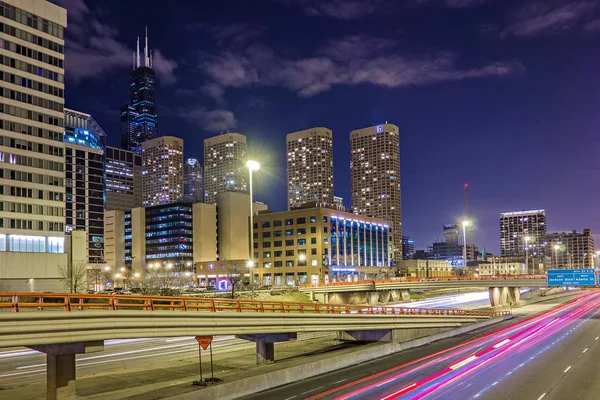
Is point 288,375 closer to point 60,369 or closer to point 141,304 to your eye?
point 141,304

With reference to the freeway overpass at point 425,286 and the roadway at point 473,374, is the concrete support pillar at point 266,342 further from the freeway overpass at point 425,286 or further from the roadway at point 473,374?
the freeway overpass at point 425,286

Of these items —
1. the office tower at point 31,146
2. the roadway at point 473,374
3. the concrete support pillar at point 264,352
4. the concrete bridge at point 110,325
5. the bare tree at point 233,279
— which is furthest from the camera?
the office tower at point 31,146

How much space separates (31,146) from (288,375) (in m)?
78.5

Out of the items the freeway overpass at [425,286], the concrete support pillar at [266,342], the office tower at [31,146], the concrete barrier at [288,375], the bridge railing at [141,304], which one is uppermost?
the office tower at [31,146]

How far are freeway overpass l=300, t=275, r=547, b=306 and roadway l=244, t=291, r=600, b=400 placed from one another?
3964cm

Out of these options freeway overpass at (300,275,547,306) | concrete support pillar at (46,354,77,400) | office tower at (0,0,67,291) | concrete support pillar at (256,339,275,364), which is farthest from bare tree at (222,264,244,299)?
concrete support pillar at (46,354,77,400)

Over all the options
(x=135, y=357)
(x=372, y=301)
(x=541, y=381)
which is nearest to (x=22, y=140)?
(x=135, y=357)

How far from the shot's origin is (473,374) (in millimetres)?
30297

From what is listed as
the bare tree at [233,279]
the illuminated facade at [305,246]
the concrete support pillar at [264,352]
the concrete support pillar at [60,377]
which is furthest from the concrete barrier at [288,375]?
the illuminated facade at [305,246]

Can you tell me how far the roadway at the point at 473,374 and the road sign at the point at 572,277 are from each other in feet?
92.9

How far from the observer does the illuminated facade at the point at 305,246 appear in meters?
163

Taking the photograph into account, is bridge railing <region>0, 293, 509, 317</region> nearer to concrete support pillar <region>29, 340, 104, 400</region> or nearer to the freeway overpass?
concrete support pillar <region>29, 340, 104, 400</region>

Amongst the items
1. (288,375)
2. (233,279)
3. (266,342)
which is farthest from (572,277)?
(288,375)

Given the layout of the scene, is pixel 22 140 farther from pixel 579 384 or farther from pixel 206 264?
pixel 206 264
